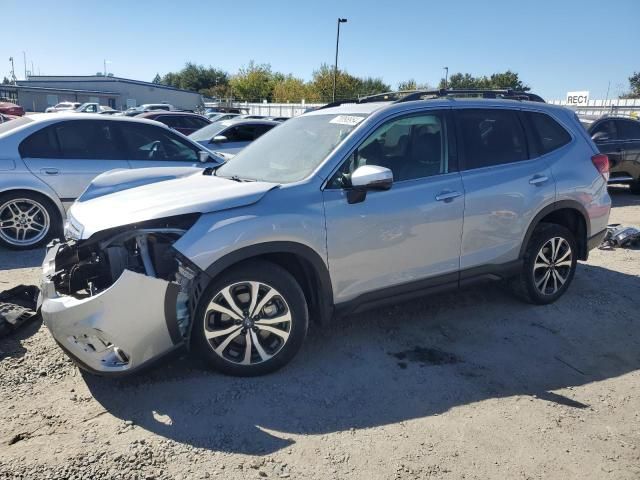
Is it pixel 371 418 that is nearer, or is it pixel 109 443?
pixel 109 443

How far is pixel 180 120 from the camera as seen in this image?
54.0 feet

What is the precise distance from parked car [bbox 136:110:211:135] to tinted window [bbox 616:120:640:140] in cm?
1192

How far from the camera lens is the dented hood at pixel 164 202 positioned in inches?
127

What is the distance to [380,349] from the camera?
3.90 m

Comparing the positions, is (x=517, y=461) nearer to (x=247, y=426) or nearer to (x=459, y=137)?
(x=247, y=426)

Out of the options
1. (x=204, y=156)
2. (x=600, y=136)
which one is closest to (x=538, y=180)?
(x=204, y=156)

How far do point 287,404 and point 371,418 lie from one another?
52cm

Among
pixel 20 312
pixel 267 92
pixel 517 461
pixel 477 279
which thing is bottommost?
pixel 517 461

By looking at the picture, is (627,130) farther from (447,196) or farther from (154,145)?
(154,145)

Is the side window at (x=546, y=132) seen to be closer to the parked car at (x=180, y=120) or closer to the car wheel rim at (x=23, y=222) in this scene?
the car wheel rim at (x=23, y=222)

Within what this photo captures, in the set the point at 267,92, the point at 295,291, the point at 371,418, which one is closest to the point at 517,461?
the point at 371,418

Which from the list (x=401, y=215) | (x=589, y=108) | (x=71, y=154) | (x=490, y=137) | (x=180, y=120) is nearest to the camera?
(x=401, y=215)

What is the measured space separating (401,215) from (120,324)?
202 cm

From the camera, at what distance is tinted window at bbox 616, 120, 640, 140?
10.8m
